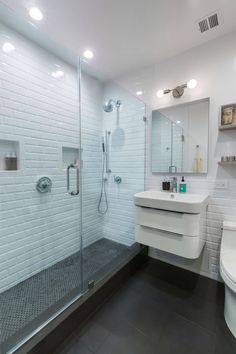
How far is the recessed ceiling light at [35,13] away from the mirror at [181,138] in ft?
4.87

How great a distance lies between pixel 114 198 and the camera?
8.86ft

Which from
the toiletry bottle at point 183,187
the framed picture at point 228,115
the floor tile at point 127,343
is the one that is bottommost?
the floor tile at point 127,343

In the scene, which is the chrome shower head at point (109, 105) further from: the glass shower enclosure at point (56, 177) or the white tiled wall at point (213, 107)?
the white tiled wall at point (213, 107)

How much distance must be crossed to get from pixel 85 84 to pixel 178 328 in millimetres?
2846

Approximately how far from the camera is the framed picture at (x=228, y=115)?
1722 millimetres

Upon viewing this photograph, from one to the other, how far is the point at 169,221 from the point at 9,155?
5.49 feet

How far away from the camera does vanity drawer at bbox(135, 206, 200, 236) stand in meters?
1.56

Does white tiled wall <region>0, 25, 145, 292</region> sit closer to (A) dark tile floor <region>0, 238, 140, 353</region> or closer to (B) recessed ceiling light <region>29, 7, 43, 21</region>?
(A) dark tile floor <region>0, 238, 140, 353</region>

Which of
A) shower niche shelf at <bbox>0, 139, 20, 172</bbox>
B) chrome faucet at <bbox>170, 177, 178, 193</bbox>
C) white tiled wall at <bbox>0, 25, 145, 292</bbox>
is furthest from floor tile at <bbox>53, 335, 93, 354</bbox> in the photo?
chrome faucet at <bbox>170, 177, 178, 193</bbox>

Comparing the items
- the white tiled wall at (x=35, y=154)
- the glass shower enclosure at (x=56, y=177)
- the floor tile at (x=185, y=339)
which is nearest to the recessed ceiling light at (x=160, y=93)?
the glass shower enclosure at (x=56, y=177)

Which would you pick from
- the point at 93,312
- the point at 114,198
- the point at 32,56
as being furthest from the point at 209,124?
the point at 93,312

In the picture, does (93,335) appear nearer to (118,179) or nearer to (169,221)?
(169,221)

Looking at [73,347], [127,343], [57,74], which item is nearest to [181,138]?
[57,74]

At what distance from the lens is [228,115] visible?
68.7 inches
